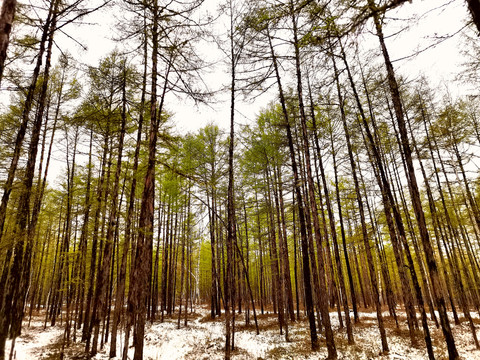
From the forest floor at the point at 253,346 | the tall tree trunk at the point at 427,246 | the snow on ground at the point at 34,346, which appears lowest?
the forest floor at the point at 253,346

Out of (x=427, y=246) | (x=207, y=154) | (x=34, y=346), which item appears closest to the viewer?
(x=427, y=246)

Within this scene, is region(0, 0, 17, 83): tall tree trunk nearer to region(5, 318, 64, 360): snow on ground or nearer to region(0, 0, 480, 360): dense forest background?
region(0, 0, 480, 360): dense forest background

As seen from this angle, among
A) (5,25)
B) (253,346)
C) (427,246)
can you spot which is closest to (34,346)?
(253,346)

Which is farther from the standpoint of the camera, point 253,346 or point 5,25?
point 253,346

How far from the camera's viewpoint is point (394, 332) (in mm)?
11188

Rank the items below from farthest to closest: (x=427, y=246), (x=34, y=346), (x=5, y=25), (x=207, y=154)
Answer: (x=207, y=154) < (x=34, y=346) < (x=427, y=246) < (x=5, y=25)

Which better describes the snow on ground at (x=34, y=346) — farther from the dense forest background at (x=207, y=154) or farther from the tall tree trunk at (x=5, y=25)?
the tall tree trunk at (x=5, y=25)

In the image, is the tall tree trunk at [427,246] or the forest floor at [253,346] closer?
the tall tree trunk at [427,246]

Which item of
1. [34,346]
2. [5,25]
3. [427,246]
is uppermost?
[5,25]

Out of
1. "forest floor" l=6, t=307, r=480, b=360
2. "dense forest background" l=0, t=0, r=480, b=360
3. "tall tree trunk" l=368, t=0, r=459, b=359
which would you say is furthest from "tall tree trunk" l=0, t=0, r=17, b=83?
"forest floor" l=6, t=307, r=480, b=360

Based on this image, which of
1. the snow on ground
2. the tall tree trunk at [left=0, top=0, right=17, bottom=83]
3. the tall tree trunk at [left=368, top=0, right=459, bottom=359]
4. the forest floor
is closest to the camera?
the tall tree trunk at [left=0, top=0, right=17, bottom=83]

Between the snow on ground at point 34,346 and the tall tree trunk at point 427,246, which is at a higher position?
the tall tree trunk at point 427,246

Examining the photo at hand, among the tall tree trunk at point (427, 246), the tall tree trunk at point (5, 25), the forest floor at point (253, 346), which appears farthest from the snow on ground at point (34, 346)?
the tall tree trunk at point (427, 246)

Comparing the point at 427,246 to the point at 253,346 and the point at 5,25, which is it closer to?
the point at 253,346
